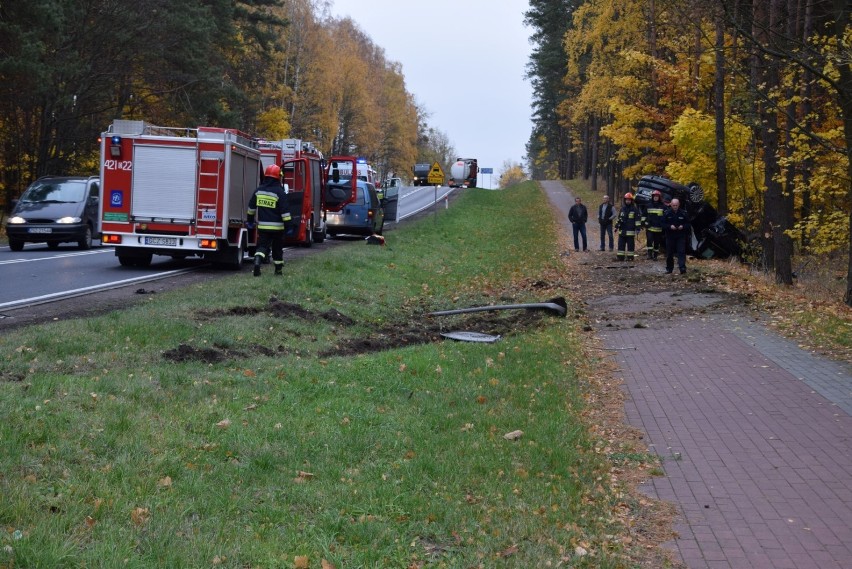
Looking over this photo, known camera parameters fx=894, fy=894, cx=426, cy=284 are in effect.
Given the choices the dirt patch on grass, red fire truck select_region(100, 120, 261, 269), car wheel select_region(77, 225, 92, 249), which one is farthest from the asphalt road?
the dirt patch on grass

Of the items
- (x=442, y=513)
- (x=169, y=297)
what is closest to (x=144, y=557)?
(x=442, y=513)

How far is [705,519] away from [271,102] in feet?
205

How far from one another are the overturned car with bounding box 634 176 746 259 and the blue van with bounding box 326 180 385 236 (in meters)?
11.2

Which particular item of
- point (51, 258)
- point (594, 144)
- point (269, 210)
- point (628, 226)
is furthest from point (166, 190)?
point (594, 144)

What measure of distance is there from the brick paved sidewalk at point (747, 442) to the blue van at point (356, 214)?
2072cm

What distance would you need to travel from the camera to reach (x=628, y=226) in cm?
2486

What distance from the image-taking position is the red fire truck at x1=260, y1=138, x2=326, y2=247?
2342 cm

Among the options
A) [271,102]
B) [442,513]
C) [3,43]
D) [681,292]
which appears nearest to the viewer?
[442,513]

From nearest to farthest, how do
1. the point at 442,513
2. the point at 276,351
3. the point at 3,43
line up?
the point at 442,513 < the point at 276,351 < the point at 3,43

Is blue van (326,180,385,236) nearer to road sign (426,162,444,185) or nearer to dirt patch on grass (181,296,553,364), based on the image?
road sign (426,162,444,185)

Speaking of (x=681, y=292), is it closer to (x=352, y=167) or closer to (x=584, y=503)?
(x=584, y=503)

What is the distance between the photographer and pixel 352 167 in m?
34.1

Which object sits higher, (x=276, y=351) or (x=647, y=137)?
(x=647, y=137)

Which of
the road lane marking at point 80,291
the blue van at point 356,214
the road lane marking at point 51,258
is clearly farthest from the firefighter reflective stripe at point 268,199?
the blue van at point 356,214
